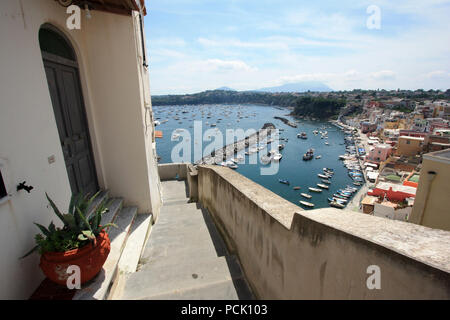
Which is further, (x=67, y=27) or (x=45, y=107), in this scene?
(x=67, y=27)

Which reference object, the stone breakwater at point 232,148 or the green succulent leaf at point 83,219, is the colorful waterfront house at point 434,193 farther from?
the stone breakwater at point 232,148

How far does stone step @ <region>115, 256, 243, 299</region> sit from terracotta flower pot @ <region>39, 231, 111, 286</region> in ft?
2.50

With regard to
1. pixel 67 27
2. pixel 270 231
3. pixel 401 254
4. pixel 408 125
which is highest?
pixel 67 27

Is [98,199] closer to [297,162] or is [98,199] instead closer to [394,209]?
[394,209]

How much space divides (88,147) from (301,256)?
4.49 metres

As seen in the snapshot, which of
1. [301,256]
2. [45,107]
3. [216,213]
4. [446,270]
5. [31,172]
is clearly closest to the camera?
[446,270]

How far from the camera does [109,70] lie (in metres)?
4.43

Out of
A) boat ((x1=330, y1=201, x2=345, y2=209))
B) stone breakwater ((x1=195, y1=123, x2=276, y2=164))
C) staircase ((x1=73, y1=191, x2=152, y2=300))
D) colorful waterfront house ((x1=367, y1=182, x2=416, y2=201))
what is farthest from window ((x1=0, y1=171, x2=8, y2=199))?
stone breakwater ((x1=195, y1=123, x2=276, y2=164))

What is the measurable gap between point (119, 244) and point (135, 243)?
0.60 meters

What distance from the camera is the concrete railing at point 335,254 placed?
128cm

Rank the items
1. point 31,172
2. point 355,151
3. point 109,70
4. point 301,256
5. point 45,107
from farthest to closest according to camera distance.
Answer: point 355,151
point 109,70
point 45,107
point 31,172
point 301,256

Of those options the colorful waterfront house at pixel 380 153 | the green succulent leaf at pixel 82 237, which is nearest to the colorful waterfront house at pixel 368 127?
the colorful waterfront house at pixel 380 153
